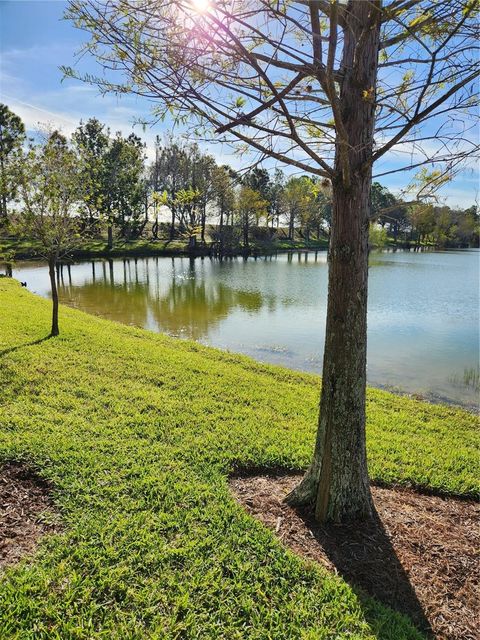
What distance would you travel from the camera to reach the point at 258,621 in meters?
2.32

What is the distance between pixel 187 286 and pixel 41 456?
19861 mm

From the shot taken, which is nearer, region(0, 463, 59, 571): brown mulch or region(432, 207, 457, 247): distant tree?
region(0, 463, 59, 571): brown mulch

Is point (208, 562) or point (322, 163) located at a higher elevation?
point (322, 163)

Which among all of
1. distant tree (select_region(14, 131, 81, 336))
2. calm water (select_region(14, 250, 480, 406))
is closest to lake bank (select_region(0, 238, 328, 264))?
calm water (select_region(14, 250, 480, 406))

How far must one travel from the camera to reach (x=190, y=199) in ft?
10.4

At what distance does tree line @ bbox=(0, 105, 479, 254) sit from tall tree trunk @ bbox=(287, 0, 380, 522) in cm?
25

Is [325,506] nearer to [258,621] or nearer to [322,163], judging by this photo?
[258,621]

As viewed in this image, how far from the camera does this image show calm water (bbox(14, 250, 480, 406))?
9.82 metres

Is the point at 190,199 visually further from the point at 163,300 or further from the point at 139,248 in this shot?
the point at 139,248

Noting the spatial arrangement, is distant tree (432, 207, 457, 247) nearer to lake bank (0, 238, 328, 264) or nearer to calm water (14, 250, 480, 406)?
calm water (14, 250, 480, 406)

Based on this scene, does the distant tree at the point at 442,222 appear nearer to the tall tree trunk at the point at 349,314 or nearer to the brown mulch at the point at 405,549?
the tall tree trunk at the point at 349,314

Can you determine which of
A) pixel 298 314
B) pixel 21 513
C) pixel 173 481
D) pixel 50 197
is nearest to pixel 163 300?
pixel 298 314

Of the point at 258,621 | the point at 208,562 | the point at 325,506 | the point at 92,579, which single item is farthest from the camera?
the point at 325,506

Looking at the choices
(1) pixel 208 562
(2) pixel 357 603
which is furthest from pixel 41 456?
(2) pixel 357 603
